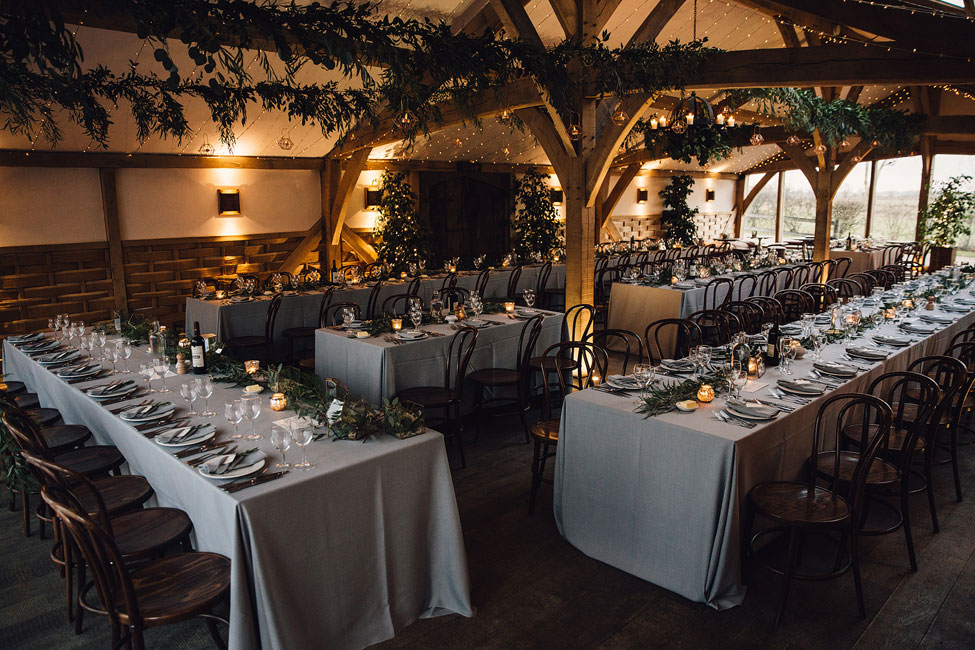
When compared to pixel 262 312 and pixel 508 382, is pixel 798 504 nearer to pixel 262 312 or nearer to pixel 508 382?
pixel 508 382

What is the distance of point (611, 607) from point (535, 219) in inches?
439

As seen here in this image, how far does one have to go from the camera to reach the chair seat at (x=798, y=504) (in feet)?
9.67

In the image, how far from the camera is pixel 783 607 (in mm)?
3021

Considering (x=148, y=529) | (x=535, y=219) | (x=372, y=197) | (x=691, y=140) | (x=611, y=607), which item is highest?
(x=691, y=140)

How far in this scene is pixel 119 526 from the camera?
9.65 ft

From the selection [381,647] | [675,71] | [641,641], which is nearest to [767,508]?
[641,641]

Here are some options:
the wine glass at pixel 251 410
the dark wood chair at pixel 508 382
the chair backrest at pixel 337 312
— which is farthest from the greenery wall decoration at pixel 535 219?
the wine glass at pixel 251 410

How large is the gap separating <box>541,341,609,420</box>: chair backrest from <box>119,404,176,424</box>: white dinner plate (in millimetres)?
2219

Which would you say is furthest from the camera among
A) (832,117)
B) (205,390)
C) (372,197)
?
(372,197)

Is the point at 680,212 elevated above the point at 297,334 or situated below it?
above

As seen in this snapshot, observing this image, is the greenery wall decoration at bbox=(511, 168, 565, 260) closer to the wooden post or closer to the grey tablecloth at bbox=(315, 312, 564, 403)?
the wooden post

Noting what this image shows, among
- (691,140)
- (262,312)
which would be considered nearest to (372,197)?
(262,312)

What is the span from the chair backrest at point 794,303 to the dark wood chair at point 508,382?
3.15 m

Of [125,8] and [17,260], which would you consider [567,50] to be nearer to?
[125,8]
